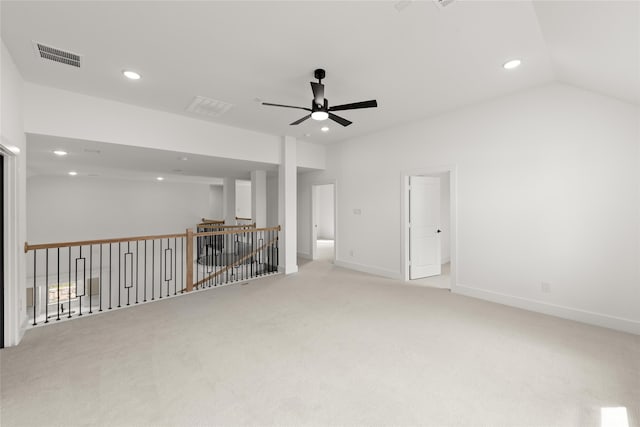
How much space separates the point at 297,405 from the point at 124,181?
10790 millimetres

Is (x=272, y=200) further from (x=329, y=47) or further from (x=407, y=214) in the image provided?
(x=329, y=47)

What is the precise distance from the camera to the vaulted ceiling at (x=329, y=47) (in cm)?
215

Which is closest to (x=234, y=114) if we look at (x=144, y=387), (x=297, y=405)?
(x=144, y=387)

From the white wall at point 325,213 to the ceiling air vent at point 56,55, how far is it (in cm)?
993

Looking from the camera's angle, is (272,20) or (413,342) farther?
(413,342)

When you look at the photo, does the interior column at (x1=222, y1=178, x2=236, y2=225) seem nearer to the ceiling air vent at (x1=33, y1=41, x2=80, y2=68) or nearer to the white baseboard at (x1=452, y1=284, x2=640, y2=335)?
the ceiling air vent at (x1=33, y1=41, x2=80, y2=68)

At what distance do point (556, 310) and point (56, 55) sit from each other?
652cm

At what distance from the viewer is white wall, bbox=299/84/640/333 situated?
10.2 ft

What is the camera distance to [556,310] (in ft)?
11.5

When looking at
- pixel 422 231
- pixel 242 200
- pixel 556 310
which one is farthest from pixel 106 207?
pixel 556 310

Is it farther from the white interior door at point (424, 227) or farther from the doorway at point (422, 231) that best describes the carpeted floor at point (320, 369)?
the white interior door at point (424, 227)

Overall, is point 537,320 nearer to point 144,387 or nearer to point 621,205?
point 621,205

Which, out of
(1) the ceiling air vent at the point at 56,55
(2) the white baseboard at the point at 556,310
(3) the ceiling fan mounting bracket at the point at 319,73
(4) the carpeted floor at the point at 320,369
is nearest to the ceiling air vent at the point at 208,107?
(1) the ceiling air vent at the point at 56,55

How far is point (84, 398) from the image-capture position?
1986 millimetres
